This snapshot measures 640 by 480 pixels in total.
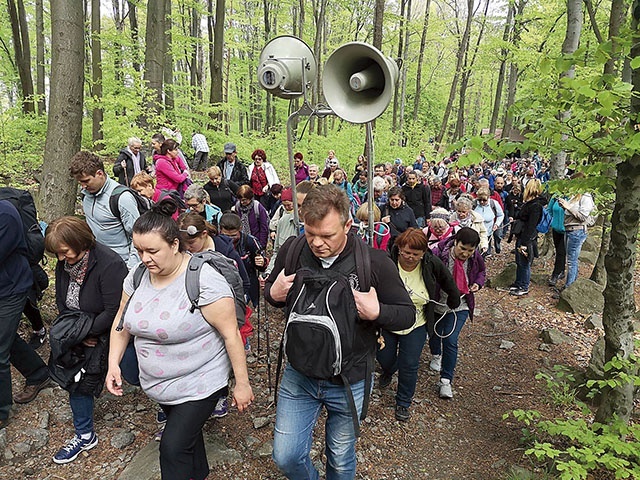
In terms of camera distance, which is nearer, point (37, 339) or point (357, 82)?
point (357, 82)

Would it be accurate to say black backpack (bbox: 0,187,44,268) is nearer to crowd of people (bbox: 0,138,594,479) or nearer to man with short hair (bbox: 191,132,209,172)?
crowd of people (bbox: 0,138,594,479)

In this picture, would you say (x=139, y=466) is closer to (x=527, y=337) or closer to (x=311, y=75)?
(x=311, y=75)

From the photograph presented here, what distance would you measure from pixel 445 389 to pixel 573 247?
434 cm

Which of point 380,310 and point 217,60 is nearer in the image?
point 380,310

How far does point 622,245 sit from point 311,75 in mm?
2735

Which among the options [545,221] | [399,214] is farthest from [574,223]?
[399,214]

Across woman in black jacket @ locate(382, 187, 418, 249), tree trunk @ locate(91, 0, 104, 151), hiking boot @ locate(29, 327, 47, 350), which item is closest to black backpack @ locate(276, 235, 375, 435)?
hiking boot @ locate(29, 327, 47, 350)

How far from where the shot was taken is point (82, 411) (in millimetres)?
3186

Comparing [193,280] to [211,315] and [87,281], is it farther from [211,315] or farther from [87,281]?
[87,281]

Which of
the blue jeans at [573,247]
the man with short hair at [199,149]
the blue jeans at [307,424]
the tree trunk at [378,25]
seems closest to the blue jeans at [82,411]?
the blue jeans at [307,424]

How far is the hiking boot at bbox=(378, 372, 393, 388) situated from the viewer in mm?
4512

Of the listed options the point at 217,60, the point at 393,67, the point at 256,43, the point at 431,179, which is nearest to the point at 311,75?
the point at 393,67

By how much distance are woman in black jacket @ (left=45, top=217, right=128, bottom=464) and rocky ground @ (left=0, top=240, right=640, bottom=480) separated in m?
0.70

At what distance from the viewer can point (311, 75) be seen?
340 centimetres
